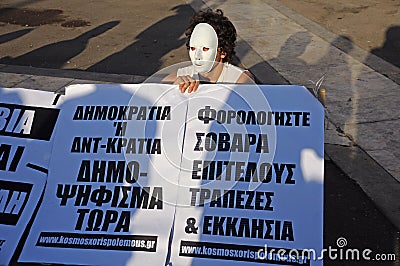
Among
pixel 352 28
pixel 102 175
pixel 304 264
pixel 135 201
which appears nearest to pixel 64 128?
pixel 102 175

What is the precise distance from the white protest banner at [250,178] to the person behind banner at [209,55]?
9.2 inches

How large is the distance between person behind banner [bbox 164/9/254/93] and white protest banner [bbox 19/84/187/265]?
0.80 feet

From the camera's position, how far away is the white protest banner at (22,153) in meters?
3.69

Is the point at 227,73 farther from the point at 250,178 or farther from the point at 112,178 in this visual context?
the point at 112,178

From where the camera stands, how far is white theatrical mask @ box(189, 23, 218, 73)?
152 inches

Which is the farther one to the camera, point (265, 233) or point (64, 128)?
point (64, 128)

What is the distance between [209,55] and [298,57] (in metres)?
5.74

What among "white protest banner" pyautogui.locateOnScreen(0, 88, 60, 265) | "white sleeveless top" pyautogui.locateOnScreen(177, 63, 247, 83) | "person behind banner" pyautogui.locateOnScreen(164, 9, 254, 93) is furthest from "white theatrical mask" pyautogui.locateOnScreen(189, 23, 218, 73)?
"white protest banner" pyautogui.locateOnScreen(0, 88, 60, 265)

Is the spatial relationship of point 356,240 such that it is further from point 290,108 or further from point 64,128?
point 64,128

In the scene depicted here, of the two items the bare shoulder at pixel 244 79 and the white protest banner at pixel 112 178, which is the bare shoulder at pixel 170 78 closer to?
the white protest banner at pixel 112 178

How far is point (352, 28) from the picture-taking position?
11422mm

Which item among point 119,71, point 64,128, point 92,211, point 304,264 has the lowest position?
point 304,264

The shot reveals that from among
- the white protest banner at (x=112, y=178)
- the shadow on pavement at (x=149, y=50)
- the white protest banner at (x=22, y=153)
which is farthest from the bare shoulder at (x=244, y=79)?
the shadow on pavement at (x=149, y=50)

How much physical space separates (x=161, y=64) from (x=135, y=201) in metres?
5.79
